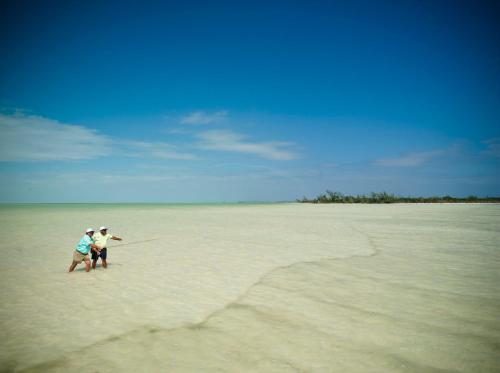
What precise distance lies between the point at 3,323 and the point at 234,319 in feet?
12.5

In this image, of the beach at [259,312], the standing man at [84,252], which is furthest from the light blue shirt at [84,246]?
the beach at [259,312]

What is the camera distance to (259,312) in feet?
16.4

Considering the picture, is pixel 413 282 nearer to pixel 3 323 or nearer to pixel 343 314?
pixel 343 314

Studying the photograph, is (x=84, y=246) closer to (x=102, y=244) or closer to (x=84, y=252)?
(x=84, y=252)

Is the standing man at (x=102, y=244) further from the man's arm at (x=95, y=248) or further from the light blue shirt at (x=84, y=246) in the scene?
the light blue shirt at (x=84, y=246)

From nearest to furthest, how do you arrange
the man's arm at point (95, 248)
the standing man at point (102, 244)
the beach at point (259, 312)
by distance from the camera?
the beach at point (259, 312) < the man's arm at point (95, 248) < the standing man at point (102, 244)

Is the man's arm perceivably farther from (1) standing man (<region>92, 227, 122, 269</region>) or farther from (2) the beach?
(2) the beach

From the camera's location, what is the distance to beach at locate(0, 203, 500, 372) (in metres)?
3.61

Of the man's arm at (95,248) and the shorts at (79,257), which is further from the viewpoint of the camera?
the man's arm at (95,248)

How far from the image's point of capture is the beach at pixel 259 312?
11.8ft

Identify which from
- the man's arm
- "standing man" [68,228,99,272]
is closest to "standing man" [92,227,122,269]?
the man's arm

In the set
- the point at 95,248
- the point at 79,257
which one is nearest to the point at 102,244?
the point at 95,248

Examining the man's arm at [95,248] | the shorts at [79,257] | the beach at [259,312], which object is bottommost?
the beach at [259,312]

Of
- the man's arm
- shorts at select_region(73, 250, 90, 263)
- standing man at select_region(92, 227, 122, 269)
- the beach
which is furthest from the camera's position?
standing man at select_region(92, 227, 122, 269)
